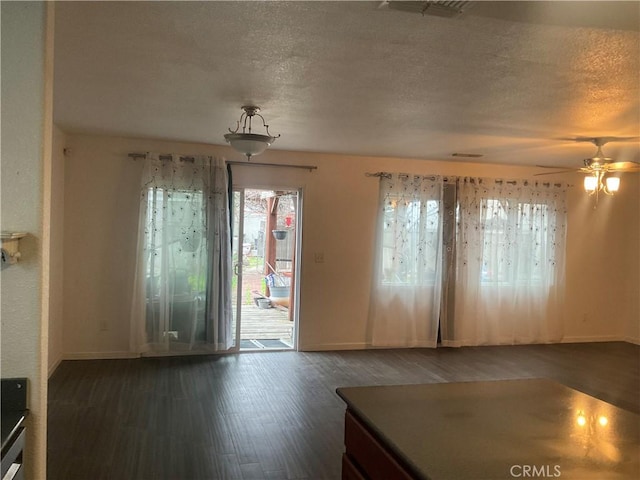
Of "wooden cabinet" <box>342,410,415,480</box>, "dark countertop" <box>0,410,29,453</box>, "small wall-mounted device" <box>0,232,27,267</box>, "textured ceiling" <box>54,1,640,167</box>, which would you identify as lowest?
"wooden cabinet" <box>342,410,415,480</box>

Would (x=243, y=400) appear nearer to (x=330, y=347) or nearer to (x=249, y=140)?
(x=330, y=347)

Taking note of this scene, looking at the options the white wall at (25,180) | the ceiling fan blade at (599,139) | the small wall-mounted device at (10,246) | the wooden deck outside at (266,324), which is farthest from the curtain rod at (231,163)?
the small wall-mounted device at (10,246)

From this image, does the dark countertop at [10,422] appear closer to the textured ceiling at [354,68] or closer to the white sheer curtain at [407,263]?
the textured ceiling at [354,68]

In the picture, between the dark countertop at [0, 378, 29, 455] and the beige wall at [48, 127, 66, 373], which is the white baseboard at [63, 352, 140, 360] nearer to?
the beige wall at [48, 127, 66, 373]

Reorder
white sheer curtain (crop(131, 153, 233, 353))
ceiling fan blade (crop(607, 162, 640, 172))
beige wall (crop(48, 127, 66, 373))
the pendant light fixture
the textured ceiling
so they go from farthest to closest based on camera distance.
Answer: white sheer curtain (crop(131, 153, 233, 353)) → beige wall (crop(48, 127, 66, 373)) → ceiling fan blade (crop(607, 162, 640, 172)) → the pendant light fixture → the textured ceiling

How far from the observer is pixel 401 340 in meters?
6.16

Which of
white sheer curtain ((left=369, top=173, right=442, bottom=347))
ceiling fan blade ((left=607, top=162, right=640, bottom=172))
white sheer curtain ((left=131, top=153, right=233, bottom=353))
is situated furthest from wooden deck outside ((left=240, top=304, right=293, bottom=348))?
ceiling fan blade ((left=607, top=162, right=640, bottom=172))

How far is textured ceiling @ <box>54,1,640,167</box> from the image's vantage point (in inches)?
80.3

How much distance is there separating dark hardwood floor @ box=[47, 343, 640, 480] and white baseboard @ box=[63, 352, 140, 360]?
0.33 feet

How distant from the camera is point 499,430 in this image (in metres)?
1.51

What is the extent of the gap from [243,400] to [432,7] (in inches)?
133

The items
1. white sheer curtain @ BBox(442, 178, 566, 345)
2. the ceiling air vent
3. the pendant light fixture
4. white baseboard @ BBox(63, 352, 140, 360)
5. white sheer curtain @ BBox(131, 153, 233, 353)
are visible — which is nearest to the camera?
the ceiling air vent

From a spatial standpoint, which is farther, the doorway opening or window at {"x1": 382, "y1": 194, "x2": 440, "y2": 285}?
the doorway opening

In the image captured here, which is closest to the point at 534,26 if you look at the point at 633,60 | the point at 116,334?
the point at 633,60
